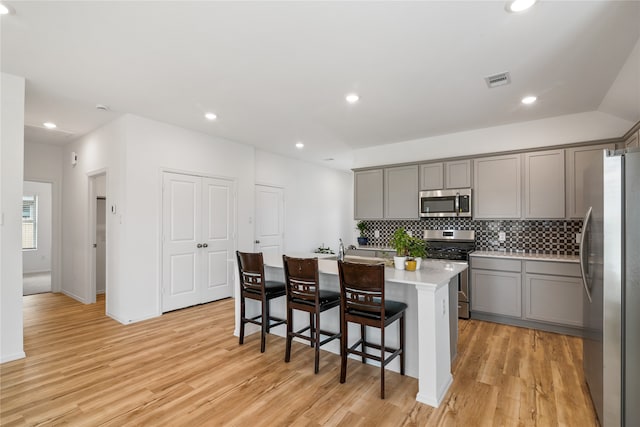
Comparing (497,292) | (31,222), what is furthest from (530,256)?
(31,222)

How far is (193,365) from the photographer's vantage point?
2910mm

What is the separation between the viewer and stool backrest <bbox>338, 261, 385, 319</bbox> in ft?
7.64

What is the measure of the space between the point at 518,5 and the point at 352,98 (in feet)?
5.82

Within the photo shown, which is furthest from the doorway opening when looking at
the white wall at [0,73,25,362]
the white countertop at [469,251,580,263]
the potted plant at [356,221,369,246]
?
the white countertop at [469,251,580,263]

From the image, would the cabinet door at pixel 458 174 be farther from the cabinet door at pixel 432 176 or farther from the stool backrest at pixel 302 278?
the stool backrest at pixel 302 278

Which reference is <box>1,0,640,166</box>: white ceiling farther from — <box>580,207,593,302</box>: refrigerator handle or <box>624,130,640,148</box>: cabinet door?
<box>580,207,593,302</box>: refrigerator handle

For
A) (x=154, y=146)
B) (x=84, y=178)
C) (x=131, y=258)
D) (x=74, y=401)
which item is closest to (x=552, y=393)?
(x=74, y=401)

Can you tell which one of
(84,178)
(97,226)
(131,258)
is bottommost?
(131,258)

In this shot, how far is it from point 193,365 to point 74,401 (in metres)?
0.87

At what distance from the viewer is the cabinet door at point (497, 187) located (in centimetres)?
430

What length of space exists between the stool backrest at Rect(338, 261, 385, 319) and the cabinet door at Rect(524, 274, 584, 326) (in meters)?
2.64

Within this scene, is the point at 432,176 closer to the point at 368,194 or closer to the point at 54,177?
the point at 368,194

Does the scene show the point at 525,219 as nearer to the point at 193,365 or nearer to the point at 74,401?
the point at 193,365

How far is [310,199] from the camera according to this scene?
7.46 metres
